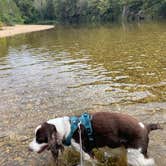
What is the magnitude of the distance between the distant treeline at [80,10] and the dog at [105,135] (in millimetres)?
75181

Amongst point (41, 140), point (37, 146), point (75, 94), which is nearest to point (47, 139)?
point (41, 140)

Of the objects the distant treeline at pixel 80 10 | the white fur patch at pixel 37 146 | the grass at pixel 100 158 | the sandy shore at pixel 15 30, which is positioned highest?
the white fur patch at pixel 37 146

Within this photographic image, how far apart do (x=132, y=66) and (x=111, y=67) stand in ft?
3.57

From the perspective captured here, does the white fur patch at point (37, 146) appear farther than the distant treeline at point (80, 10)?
No

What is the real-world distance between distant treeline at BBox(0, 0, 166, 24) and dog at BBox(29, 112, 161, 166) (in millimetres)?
75181

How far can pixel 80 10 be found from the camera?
371ft

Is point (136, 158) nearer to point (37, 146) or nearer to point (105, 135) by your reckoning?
point (105, 135)

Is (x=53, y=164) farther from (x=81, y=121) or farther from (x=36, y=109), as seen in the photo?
(x=36, y=109)

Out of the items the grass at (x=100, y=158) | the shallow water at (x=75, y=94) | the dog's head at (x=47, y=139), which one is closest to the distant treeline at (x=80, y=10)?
the shallow water at (x=75, y=94)

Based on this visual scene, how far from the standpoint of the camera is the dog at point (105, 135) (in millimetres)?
4746

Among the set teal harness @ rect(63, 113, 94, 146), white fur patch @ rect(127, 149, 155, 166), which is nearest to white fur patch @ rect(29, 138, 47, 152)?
teal harness @ rect(63, 113, 94, 146)

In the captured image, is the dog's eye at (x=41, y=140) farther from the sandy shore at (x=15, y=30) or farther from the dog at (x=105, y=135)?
the sandy shore at (x=15, y=30)

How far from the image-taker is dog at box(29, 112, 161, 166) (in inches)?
187

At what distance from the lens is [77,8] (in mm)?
114000
